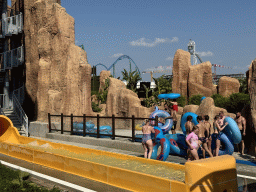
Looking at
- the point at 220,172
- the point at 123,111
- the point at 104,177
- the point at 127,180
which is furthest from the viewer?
the point at 123,111

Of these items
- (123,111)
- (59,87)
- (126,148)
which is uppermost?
(59,87)

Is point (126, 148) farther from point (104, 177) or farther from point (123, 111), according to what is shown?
point (123, 111)

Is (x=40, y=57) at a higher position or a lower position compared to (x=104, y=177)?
higher

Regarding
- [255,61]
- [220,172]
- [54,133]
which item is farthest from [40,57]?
[220,172]

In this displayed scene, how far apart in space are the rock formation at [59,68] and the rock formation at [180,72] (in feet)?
69.4

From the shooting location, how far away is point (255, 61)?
1320cm

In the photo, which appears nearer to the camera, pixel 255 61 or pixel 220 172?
pixel 220 172

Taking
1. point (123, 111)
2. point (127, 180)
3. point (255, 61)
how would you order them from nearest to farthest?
point (127, 180) < point (255, 61) < point (123, 111)

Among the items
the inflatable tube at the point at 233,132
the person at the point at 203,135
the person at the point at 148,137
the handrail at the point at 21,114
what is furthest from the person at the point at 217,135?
the handrail at the point at 21,114

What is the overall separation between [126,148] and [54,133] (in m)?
6.93

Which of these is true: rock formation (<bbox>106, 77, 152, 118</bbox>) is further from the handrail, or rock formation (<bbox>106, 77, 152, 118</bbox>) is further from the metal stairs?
the metal stairs

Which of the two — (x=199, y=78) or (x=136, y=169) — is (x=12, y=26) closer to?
(x=136, y=169)

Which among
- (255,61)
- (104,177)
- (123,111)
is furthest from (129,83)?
(104,177)

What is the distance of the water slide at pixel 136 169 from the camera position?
6008 mm
